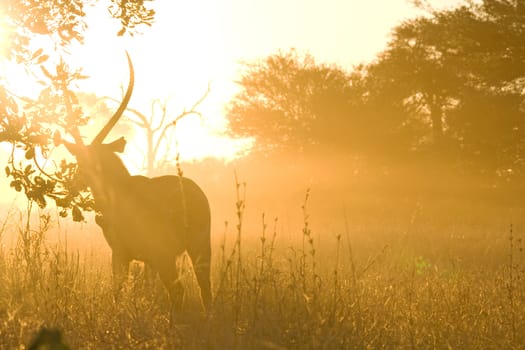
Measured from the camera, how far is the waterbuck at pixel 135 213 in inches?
231

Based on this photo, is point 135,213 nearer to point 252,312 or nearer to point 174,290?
point 174,290

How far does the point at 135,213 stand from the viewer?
5988 millimetres

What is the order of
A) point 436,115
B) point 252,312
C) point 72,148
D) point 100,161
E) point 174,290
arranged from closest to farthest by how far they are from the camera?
point 252,312
point 174,290
point 72,148
point 100,161
point 436,115

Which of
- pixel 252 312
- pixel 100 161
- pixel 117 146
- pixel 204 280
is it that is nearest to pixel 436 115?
pixel 204 280

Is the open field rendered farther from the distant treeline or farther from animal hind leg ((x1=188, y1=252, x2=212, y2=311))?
the distant treeline

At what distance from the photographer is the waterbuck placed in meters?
5.88

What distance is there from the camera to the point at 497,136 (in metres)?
24.7

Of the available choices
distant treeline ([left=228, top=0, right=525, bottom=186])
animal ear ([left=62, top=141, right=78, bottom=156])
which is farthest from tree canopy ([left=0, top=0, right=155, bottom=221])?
distant treeline ([left=228, top=0, right=525, bottom=186])

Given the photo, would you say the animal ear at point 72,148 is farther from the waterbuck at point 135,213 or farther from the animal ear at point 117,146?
the animal ear at point 117,146

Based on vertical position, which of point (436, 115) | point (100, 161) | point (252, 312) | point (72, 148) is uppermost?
point (436, 115)

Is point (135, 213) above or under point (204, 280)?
above

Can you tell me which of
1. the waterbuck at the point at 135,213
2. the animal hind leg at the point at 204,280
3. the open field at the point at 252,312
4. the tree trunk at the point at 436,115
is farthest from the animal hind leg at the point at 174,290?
the tree trunk at the point at 436,115

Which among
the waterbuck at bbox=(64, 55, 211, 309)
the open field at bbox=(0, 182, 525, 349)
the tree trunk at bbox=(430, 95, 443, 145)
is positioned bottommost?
the open field at bbox=(0, 182, 525, 349)

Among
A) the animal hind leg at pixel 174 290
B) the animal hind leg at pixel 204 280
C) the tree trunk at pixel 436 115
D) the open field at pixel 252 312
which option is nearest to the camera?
the open field at pixel 252 312
